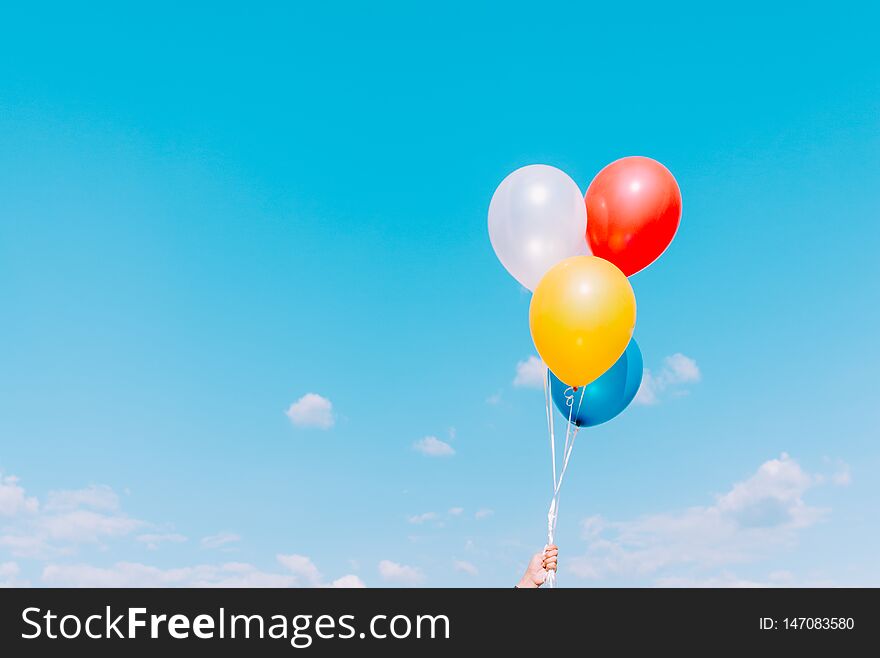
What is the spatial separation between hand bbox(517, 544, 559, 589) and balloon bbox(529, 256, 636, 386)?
4.51ft

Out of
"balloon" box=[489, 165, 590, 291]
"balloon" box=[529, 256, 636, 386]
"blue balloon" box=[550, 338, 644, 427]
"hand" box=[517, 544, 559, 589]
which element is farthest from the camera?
"blue balloon" box=[550, 338, 644, 427]

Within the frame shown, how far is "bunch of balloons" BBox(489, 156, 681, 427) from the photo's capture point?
5.68 metres

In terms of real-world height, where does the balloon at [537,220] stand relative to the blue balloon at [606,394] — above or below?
above

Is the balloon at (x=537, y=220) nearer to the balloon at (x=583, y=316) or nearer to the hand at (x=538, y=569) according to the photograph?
the balloon at (x=583, y=316)

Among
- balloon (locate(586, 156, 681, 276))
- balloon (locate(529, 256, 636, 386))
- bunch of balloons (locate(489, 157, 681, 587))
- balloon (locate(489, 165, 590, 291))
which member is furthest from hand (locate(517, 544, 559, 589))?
balloon (locate(586, 156, 681, 276))

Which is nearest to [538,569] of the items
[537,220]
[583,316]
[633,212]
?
[583,316]

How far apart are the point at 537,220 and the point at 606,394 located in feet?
4.72

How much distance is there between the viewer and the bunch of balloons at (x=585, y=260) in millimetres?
5676

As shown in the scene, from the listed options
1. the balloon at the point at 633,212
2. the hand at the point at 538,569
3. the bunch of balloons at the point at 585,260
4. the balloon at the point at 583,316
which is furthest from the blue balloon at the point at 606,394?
the hand at the point at 538,569

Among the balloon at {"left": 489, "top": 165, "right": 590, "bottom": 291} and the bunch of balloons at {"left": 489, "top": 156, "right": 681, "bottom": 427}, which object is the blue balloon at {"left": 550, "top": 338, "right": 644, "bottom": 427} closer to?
the bunch of balloons at {"left": 489, "top": 156, "right": 681, "bottom": 427}

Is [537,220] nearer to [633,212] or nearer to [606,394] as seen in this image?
[633,212]
